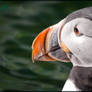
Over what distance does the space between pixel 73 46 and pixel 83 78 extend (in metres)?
0.25

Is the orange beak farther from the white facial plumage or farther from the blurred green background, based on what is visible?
the blurred green background

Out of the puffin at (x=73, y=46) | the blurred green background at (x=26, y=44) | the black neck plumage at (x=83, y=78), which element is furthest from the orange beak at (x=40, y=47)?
→ the blurred green background at (x=26, y=44)

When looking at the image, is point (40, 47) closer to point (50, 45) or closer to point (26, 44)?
point (50, 45)

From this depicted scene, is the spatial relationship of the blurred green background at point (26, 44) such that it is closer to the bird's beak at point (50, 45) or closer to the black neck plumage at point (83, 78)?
the bird's beak at point (50, 45)

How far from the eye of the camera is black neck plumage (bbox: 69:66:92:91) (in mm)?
2686

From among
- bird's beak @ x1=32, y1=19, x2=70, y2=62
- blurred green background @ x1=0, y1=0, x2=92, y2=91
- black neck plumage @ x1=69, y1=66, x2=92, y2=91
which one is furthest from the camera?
blurred green background @ x1=0, y1=0, x2=92, y2=91

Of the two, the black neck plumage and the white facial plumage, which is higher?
the white facial plumage

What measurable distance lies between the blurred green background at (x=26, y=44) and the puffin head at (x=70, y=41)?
1742 mm

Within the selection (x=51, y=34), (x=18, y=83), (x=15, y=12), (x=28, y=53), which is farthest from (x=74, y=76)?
(x=15, y=12)

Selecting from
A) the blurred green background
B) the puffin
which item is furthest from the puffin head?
the blurred green background

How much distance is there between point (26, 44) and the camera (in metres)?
5.36

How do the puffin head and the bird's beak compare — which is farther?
the bird's beak

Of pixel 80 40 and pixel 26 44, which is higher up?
pixel 80 40

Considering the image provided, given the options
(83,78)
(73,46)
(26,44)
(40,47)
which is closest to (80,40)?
(73,46)
